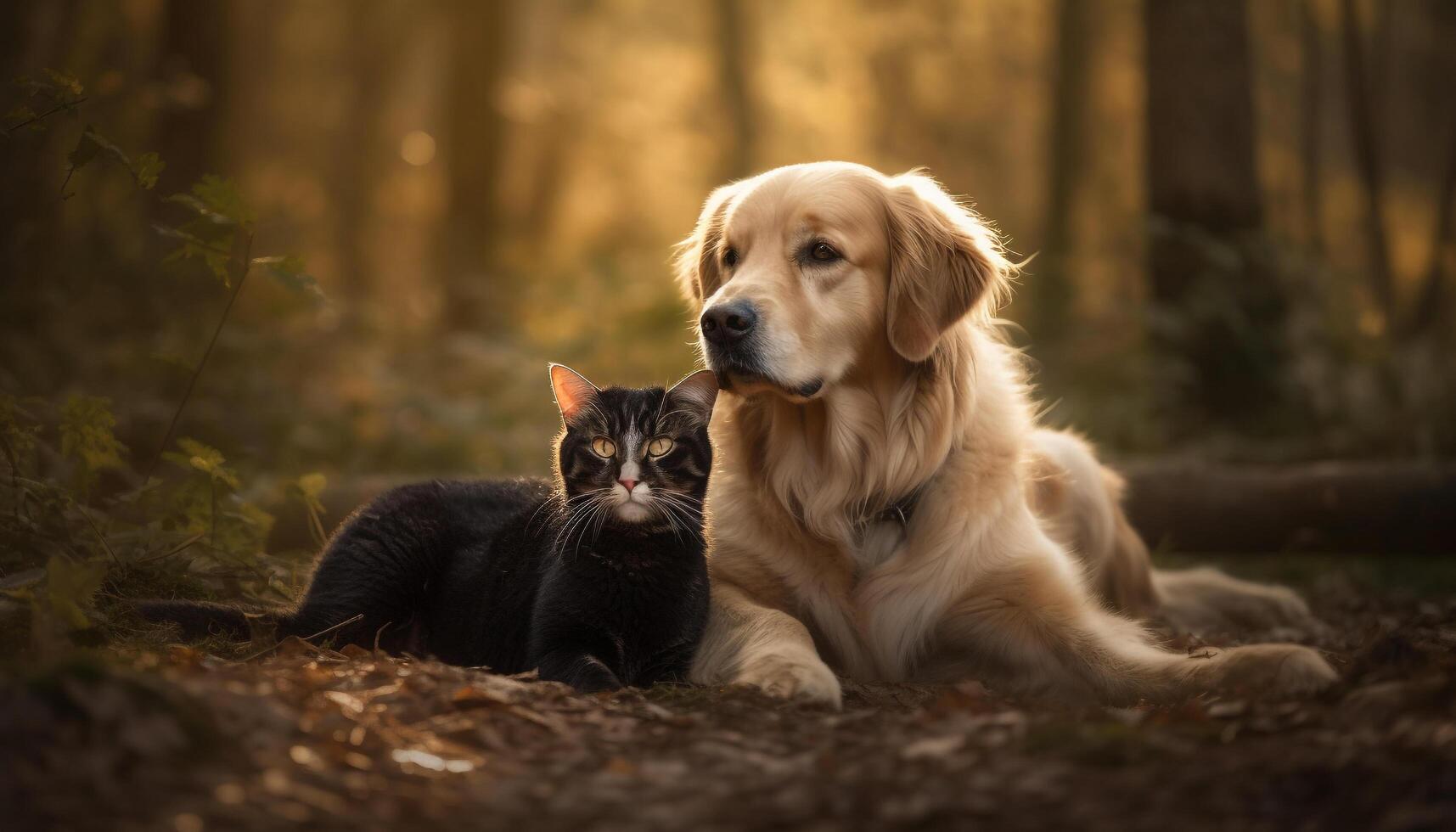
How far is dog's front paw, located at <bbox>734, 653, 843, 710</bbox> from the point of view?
131 inches

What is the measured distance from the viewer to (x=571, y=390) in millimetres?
3932

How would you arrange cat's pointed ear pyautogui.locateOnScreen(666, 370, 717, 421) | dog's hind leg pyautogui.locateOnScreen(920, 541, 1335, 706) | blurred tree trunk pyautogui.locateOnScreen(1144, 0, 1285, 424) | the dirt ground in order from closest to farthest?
the dirt ground
dog's hind leg pyautogui.locateOnScreen(920, 541, 1335, 706)
cat's pointed ear pyautogui.locateOnScreen(666, 370, 717, 421)
blurred tree trunk pyautogui.locateOnScreen(1144, 0, 1285, 424)

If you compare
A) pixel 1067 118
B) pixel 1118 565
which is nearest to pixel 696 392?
pixel 1118 565

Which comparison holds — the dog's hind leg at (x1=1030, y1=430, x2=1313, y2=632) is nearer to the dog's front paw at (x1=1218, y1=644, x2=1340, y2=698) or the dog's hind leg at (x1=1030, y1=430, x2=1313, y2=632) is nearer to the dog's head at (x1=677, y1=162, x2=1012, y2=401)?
the dog's head at (x1=677, y1=162, x2=1012, y2=401)

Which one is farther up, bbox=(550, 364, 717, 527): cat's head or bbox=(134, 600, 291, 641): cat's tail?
bbox=(550, 364, 717, 527): cat's head

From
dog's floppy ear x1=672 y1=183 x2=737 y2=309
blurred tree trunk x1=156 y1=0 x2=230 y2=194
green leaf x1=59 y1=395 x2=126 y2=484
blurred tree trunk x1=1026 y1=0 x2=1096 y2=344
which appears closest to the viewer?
green leaf x1=59 y1=395 x2=126 y2=484

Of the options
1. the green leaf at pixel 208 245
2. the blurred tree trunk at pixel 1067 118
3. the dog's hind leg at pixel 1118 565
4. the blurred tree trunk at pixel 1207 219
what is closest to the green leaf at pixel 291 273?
the green leaf at pixel 208 245

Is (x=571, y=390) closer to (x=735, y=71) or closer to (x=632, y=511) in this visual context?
(x=632, y=511)

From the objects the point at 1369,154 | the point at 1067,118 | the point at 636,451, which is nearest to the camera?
the point at 636,451

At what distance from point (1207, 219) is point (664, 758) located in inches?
280

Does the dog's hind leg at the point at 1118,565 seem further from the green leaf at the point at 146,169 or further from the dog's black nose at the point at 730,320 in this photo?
the green leaf at the point at 146,169

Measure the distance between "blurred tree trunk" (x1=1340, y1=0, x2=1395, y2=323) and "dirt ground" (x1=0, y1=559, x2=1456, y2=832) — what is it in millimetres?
9056

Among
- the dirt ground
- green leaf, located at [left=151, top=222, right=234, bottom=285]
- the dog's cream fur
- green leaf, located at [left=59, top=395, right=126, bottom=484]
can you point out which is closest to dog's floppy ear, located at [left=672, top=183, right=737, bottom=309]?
the dog's cream fur

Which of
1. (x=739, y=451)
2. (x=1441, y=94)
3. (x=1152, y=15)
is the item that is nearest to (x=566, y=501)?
(x=739, y=451)
